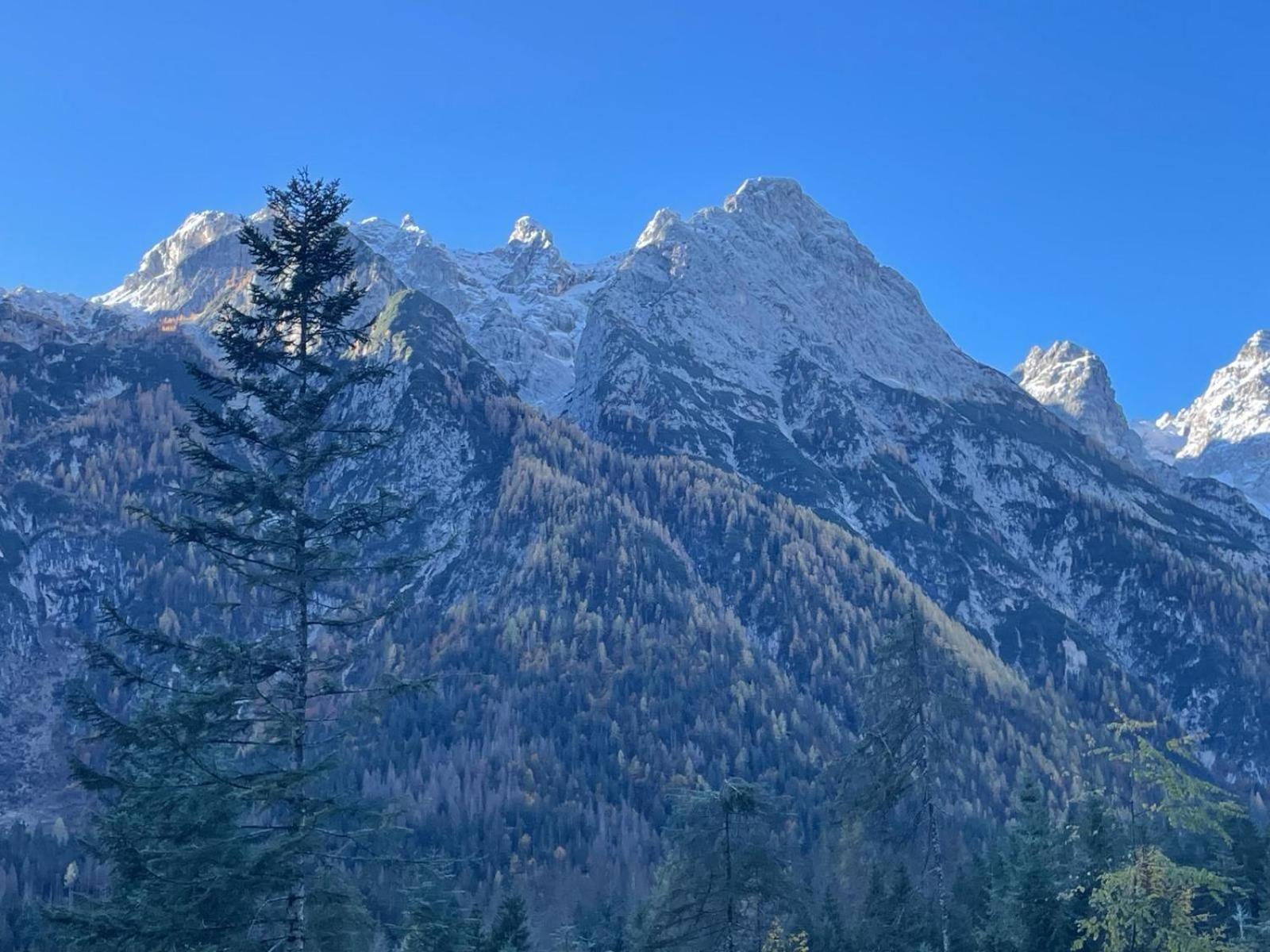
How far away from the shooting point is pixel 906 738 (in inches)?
2172

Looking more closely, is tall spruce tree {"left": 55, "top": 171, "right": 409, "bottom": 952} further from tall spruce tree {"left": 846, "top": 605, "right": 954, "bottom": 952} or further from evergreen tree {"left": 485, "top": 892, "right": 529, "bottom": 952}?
tall spruce tree {"left": 846, "top": 605, "right": 954, "bottom": 952}

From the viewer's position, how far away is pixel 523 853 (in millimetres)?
160000

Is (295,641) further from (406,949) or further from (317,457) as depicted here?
(406,949)

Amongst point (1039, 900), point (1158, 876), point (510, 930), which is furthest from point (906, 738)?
point (1158, 876)

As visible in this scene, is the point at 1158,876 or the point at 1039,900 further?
the point at 1039,900

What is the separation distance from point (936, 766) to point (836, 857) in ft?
59.6

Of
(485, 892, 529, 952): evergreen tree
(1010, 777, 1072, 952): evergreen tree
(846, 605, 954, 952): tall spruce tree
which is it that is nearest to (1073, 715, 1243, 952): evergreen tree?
(1010, 777, 1072, 952): evergreen tree

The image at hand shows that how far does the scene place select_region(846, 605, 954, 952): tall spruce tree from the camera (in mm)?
54031

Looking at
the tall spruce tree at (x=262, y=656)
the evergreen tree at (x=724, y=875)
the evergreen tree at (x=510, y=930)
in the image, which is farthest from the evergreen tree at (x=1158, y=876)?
the evergreen tree at (x=510, y=930)

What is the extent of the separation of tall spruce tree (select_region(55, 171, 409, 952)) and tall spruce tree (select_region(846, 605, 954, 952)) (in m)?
33.6

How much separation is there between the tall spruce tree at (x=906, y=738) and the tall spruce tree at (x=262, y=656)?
33.6 metres

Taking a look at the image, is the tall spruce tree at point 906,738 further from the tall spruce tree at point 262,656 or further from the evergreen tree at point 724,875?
the tall spruce tree at point 262,656

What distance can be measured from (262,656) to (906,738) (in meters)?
37.7

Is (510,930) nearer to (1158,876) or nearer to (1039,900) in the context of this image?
(1039,900)
